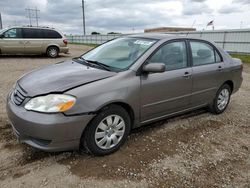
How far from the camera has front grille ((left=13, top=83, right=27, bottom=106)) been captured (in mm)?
2809

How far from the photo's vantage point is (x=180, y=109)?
3.96m

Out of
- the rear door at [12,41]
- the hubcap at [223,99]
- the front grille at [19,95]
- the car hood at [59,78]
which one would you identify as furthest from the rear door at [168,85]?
the rear door at [12,41]

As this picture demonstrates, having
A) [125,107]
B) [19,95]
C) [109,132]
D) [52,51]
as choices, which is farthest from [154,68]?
[52,51]

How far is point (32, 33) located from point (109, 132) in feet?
38.9

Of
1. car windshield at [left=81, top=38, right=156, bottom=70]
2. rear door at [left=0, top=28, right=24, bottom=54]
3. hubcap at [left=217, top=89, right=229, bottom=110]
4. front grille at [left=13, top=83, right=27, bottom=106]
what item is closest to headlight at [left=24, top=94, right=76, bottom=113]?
front grille at [left=13, top=83, right=27, bottom=106]

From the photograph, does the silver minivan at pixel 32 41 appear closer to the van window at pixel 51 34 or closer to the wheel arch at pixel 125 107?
the van window at pixel 51 34

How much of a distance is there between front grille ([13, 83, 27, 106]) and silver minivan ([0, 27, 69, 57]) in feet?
36.3

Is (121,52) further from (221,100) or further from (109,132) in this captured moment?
(221,100)

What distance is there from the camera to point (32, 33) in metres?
13.1

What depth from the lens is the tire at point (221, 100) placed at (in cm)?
462

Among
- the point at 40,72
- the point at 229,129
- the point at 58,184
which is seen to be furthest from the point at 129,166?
the point at 229,129

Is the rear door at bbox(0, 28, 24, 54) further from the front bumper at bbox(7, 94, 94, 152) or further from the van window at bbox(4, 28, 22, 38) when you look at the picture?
the front bumper at bbox(7, 94, 94, 152)

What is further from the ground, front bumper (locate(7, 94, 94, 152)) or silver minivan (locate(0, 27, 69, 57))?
silver minivan (locate(0, 27, 69, 57))

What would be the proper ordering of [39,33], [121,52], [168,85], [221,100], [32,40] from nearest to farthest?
[168,85], [121,52], [221,100], [32,40], [39,33]
